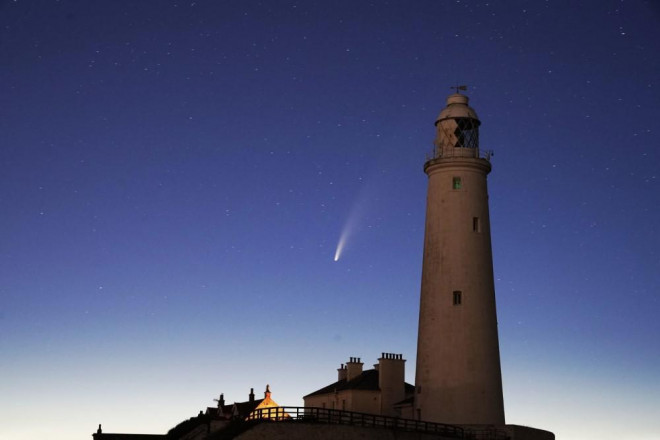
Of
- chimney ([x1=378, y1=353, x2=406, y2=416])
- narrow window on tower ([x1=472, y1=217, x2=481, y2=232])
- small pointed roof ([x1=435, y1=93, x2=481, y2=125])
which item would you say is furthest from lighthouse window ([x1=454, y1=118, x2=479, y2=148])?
chimney ([x1=378, y1=353, x2=406, y2=416])

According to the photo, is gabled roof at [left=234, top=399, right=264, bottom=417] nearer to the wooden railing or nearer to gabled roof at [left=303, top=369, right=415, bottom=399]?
gabled roof at [left=303, top=369, right=415, bottom=399]

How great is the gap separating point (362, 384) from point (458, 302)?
11346 millimetres

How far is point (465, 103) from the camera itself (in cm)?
5066

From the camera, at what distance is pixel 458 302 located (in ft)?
152

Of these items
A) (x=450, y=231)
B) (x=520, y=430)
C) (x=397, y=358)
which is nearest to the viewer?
(x=520, y=430)

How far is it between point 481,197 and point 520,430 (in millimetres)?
12794

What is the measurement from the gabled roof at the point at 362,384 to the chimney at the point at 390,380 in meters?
0.63

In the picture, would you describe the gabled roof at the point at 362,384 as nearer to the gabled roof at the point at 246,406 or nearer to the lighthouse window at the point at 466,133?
the gabled roof at the point at 246,406

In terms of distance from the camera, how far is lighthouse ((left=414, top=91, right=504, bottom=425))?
4569 cm

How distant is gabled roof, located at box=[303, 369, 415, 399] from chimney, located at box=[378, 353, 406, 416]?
627 mm

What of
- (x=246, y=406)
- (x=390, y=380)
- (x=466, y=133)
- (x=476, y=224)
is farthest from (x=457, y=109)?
(x=246, y=406)

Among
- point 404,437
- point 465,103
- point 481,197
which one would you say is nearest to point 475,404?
point 404,437

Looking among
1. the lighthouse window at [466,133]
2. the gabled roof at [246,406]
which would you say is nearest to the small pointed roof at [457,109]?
the lighthouse window at [466,133]

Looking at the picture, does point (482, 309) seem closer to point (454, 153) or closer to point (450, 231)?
point (450, 231)
